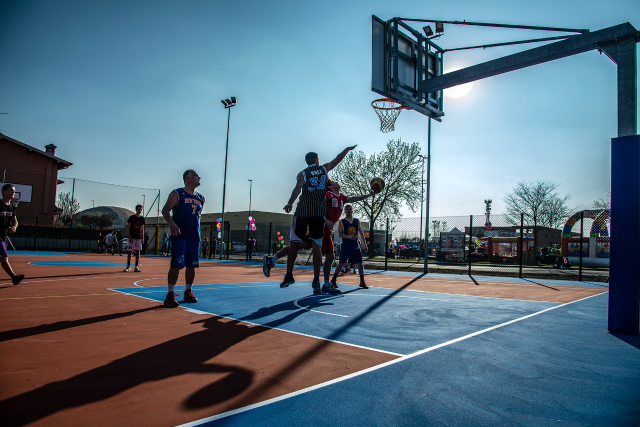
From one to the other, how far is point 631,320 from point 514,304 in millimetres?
1828

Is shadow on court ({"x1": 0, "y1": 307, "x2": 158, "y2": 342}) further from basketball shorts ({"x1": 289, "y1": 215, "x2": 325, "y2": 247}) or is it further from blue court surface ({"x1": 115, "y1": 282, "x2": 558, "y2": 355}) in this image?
basketball shorts ({"x1": 289, "y1": 215, "x2": 325, "y2": 247})

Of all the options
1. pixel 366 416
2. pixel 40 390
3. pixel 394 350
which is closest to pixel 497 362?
pixel 394 350

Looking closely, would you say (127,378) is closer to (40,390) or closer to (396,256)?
(40,390)

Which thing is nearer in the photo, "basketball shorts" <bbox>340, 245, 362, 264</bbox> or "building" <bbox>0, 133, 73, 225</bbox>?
"basketball shorts" <bbox>340, 245, 362, 264</bbox>

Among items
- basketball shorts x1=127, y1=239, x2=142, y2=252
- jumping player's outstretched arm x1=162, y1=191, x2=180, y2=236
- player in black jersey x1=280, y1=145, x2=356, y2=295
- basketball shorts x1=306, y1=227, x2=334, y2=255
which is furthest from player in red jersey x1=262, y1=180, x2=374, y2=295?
basketball shorts x1=127, y1=239, x2=142, y2=252

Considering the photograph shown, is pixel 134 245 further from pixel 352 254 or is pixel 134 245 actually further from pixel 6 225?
pixel 352 254

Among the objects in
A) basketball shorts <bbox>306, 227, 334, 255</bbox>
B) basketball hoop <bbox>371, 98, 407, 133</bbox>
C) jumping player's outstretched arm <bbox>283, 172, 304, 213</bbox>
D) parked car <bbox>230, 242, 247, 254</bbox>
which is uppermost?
basketball hoop <bbox>371, 98, 407, 133</bbox>

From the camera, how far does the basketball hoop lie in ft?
39.0

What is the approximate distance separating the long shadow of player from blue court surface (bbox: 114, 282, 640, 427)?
0.35 metres

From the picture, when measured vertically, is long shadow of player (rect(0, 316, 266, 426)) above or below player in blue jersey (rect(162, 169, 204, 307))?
below

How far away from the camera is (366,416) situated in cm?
184

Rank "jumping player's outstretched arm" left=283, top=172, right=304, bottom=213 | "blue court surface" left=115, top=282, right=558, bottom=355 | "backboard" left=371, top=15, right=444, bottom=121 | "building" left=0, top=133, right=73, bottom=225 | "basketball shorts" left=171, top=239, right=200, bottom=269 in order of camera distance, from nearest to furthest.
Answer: "blue court surface" left=115, top=282, right=558, bottom=355, "basketball shorts" left=171, top=239, right=200, bottom=269, "jumping player's outstretched arm" left=283, top=172, right=304, bottom=213, "backboard" left=371, top=15, right=444, bottom=121, "building" left=0, top=133, right=73, bottom=225

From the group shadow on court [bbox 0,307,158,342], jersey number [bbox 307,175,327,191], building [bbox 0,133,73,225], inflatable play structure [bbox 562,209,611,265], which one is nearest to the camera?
shadow on court [bbox 0,307,158,342]

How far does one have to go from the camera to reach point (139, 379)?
7.29 feet
